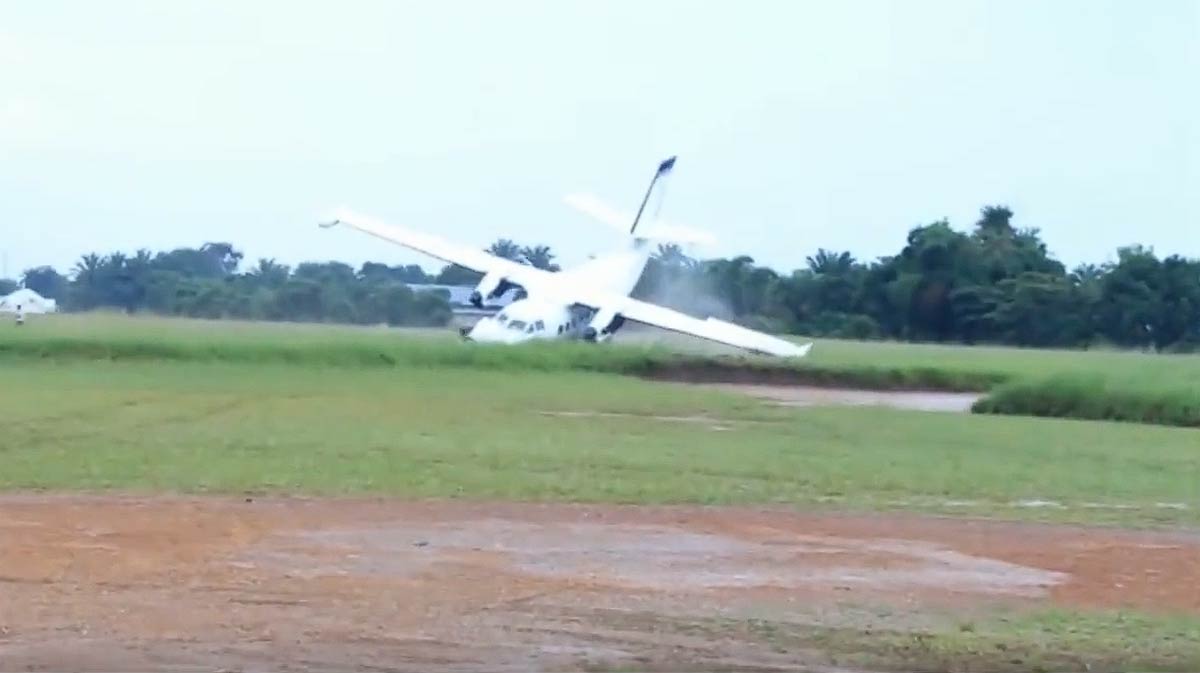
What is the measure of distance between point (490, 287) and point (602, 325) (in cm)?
328

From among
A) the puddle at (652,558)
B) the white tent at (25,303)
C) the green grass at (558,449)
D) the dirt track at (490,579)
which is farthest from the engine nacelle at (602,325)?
the puddle at (652,558)

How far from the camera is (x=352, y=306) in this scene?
67.6 meters

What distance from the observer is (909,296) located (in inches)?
2692

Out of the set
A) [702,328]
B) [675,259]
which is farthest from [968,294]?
[702,328]

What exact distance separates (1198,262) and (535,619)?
59.5 metres

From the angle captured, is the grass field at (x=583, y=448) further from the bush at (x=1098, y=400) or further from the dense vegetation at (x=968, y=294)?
the dense vegetation at (x=968, y=294)

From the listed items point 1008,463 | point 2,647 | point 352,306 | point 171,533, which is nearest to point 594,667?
point 2,647

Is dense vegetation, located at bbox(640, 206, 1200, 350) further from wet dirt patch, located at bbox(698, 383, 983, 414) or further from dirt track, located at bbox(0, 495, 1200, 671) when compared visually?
dirt track, located at bbox(0, 495, 1200, 671)

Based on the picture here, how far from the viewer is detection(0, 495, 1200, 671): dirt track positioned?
8977 mm

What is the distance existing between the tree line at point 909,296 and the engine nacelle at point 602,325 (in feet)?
47.1

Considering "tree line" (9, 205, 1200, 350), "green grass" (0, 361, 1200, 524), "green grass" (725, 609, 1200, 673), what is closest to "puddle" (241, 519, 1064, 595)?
"green grass" (725, 609, 1200, 673)

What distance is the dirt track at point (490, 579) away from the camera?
8.98m

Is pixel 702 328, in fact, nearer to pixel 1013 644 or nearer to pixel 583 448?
pixel 583 448

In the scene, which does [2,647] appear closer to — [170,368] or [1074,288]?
[170,368]
